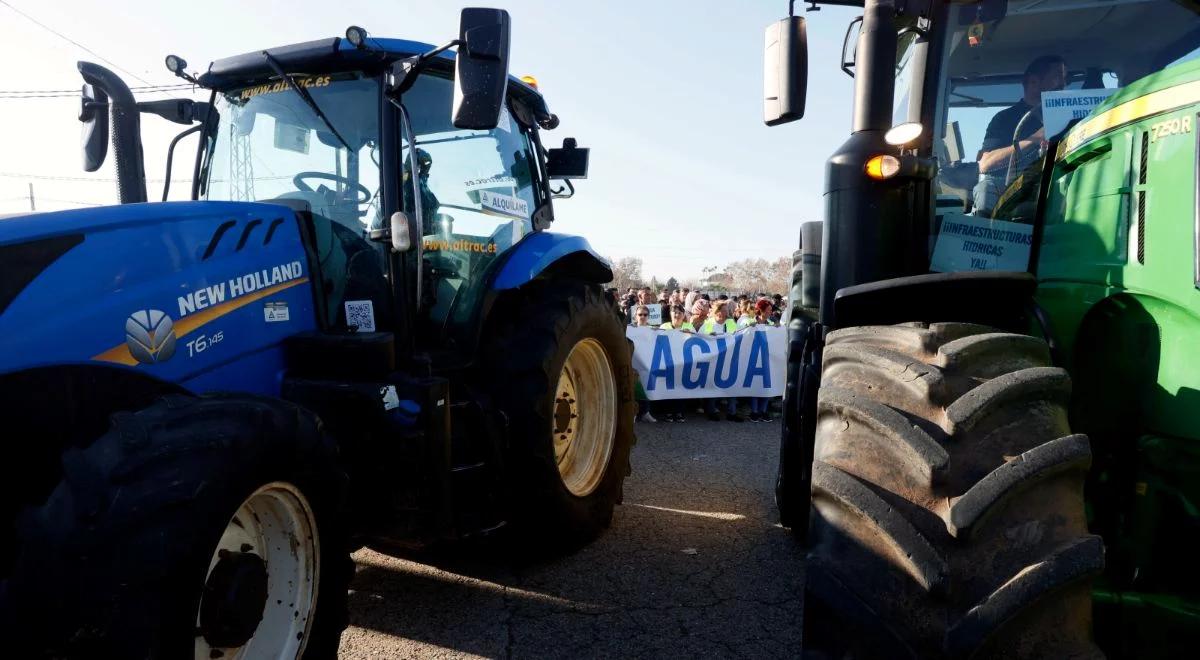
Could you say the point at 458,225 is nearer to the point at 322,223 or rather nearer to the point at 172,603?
the point at 322,223

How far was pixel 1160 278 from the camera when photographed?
187 centimetres

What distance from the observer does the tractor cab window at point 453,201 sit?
3.55 meters

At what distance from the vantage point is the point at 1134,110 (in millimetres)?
2010

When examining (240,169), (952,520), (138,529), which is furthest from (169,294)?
(952,520)

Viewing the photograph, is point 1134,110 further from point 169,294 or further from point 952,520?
point 169,294

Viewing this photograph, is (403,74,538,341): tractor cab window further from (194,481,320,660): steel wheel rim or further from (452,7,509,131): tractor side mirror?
(194,481,320,660): steel wheel rim

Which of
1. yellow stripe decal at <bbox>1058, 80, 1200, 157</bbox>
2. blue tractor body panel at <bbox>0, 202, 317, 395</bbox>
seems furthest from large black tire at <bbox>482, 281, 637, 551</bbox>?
yellow stripe decal at <bbox>1058, 80, 1200, 157</bbox>

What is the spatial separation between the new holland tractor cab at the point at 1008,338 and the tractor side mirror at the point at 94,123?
2840 millimetres

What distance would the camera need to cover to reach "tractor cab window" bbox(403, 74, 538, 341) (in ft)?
11.6

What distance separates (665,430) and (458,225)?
4.95 metres

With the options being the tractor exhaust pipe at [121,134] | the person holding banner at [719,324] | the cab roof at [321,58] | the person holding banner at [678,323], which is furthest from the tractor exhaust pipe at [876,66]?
the person holding banner at [719,324]

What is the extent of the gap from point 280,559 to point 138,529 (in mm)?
658

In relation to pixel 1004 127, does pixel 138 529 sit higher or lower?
lower

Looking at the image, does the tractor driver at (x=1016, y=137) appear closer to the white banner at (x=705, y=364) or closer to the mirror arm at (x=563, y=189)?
the mirror arm at (x=563, y=189)
